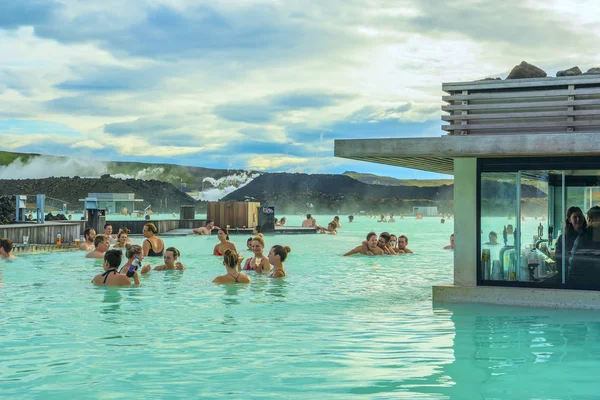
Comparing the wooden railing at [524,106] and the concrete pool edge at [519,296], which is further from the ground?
the wooden railing at [524,106]

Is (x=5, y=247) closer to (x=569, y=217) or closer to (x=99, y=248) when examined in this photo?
(x=99, y=248)

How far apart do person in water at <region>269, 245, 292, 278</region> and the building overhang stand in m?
4.88

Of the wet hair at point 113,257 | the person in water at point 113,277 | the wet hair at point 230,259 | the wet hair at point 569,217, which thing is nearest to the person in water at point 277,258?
the wet hair at point 230,259

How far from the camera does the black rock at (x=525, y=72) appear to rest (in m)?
12.7

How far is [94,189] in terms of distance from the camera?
172 meters

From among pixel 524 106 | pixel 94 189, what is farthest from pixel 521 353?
pixel 94 189

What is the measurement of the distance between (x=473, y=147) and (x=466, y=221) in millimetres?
1513

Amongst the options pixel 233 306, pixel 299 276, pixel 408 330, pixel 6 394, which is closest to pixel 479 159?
pixel 408 330

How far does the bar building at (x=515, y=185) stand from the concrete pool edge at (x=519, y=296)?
16 millimetres

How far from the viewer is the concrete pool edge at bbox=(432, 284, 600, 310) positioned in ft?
38.9

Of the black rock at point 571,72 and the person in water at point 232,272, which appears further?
the person in water at point 232,272

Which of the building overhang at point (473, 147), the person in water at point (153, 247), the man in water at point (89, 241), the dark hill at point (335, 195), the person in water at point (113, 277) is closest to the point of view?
the building overhang at point (473, 147)

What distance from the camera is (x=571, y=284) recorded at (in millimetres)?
12164

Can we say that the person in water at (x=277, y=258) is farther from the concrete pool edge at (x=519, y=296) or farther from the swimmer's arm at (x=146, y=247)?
the swimmer's arm at (x=146, y=247)
